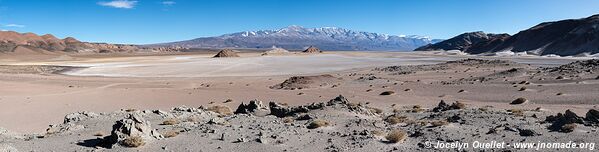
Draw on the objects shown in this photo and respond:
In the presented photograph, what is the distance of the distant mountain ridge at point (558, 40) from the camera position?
117 m

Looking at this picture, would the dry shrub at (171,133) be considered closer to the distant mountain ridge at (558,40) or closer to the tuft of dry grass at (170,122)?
the tuft of dry grass at (170,122)

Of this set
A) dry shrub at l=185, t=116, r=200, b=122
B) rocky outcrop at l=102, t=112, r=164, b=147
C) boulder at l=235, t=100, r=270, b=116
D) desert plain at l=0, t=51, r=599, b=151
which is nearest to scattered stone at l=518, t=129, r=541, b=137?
desert plain at l=0, t=51, r=599, b=151

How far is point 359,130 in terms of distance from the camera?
49.1 feet

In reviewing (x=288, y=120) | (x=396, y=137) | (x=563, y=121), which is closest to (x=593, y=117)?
(x=563, y=121)

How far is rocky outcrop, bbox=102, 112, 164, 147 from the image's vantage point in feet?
→ 44.6

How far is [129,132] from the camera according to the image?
1370 cm

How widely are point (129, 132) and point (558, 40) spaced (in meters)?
136

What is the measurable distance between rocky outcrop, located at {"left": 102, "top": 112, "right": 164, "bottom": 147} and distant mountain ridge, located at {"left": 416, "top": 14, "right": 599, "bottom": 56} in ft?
373

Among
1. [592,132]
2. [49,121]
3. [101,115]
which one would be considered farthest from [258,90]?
[592,132]

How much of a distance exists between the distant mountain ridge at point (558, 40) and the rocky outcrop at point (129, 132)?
11369 centimetres

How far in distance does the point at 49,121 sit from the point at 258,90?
621 inches

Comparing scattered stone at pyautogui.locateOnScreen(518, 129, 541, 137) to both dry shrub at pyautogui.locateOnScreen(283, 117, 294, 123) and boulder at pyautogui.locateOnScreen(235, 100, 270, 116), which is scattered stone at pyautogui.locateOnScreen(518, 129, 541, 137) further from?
boulder at pyautogui.locateOnScreen(235, 100, 270, 116)

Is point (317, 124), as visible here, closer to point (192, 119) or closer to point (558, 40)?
point (192, 119)

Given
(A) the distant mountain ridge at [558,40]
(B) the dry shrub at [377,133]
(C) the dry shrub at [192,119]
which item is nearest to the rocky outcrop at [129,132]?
(C) the dry shrub at [192,119]
